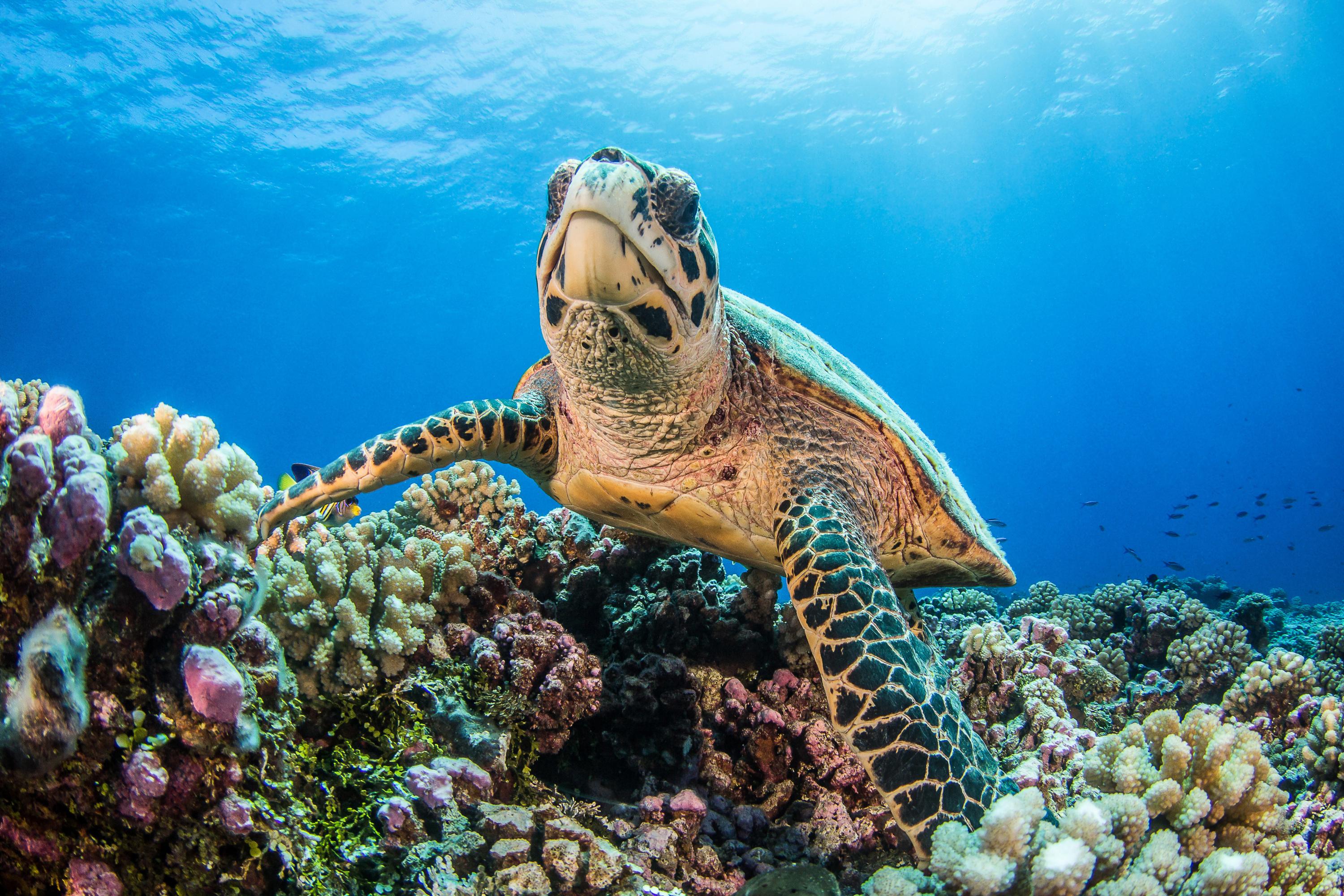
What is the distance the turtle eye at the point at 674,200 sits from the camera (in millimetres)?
2180

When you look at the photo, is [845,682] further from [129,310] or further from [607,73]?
[129,310]

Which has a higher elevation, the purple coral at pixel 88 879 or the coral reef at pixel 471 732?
the coral reef at pixel 471 732

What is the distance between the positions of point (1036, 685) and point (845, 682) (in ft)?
6.93

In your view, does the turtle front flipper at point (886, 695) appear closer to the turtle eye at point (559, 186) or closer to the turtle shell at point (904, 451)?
the turtle shell at point (904, 451)

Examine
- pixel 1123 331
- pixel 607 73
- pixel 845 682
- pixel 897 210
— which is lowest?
pixel 845 682

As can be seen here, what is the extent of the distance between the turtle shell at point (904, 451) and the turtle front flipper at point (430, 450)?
125 cm

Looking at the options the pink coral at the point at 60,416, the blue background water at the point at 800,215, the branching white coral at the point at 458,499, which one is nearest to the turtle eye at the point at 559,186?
the pink coral at the point at 60,416

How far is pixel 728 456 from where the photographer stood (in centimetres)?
288

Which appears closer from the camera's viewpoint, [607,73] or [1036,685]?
[1036,685]

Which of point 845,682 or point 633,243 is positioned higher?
point 633,243

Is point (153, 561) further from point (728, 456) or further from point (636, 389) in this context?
point (728, 456)

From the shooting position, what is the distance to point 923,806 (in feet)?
5.89

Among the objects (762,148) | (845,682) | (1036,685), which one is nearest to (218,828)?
(845,682)

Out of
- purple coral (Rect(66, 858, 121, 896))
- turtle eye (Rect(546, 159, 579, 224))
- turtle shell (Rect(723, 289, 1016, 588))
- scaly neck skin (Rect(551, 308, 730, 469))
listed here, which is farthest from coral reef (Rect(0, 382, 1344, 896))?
turtle eye (Rect(546, 159, 579, 224))
